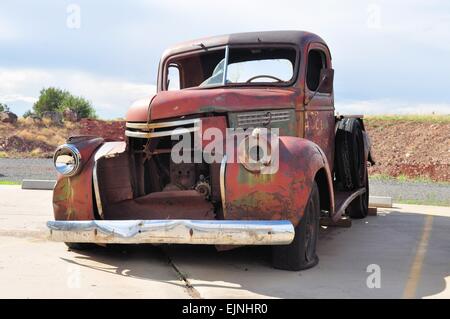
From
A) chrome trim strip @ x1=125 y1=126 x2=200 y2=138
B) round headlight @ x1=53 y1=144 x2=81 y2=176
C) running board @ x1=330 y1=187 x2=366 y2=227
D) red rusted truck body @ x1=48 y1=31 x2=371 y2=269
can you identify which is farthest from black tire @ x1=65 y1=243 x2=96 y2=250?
running board @ x1=330 y1=187 x2=366 y2=227

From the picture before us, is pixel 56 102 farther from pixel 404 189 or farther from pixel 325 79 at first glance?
pixel 325 79

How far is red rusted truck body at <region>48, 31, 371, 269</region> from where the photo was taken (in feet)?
14.6

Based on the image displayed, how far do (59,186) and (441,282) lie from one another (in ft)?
11.0

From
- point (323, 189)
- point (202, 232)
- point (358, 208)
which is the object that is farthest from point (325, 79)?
point (358, 208)

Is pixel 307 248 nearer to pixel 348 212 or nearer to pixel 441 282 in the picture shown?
pixel 441 282

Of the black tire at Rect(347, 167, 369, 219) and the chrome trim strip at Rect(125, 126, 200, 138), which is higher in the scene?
the chrome trim strip at Rect(125, 126, 200, 138)

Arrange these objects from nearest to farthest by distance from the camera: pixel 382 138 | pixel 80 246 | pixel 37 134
Answer: 1. pixel 80 246
2. pixel 382 138
3. pixel 37 134

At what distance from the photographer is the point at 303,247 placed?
4625 millimetres

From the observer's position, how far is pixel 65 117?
4166 centimetres

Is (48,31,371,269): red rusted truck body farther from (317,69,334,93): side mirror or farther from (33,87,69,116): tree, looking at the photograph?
(33,87,69,116): tree

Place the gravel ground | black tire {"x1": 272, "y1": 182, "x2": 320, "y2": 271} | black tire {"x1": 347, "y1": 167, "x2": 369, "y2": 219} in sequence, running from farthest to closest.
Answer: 1. the gravel ground
2. black tire {"x1": 347, "y1": 167, "x2": 369, "y2": 219}
3. black tire {"x1": 272, "y1": 182, "x2": 320, "y2": 271}

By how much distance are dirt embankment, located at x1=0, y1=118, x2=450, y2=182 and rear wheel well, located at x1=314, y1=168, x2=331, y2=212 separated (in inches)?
885

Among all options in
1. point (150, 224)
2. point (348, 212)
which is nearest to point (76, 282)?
point (150, 224)

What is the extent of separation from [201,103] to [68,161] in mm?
1370
